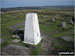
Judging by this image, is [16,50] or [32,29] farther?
[32,29]

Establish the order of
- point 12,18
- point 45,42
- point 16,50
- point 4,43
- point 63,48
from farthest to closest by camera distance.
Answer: point 12,18
point 45,42
point 4,43
point 63,48
point 16,50

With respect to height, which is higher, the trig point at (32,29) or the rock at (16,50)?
the trig point at (32,29)

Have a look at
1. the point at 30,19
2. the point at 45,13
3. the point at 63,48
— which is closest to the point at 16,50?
the point at 30,19

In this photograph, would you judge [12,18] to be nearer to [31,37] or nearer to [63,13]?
[63,13]

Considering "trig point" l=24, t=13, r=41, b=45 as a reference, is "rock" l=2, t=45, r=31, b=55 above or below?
below

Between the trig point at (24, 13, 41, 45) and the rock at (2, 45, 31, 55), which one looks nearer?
the rock at (2, 45, 31, 55)

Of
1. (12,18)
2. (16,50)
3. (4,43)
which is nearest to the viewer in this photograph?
(16,50)

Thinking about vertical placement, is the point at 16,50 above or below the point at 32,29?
below

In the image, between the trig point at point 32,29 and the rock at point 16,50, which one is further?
the trig point at point 32,29

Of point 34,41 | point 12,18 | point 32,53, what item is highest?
point 12,18

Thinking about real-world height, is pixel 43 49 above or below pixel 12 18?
below

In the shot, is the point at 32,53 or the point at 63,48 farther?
the point at 63,48
